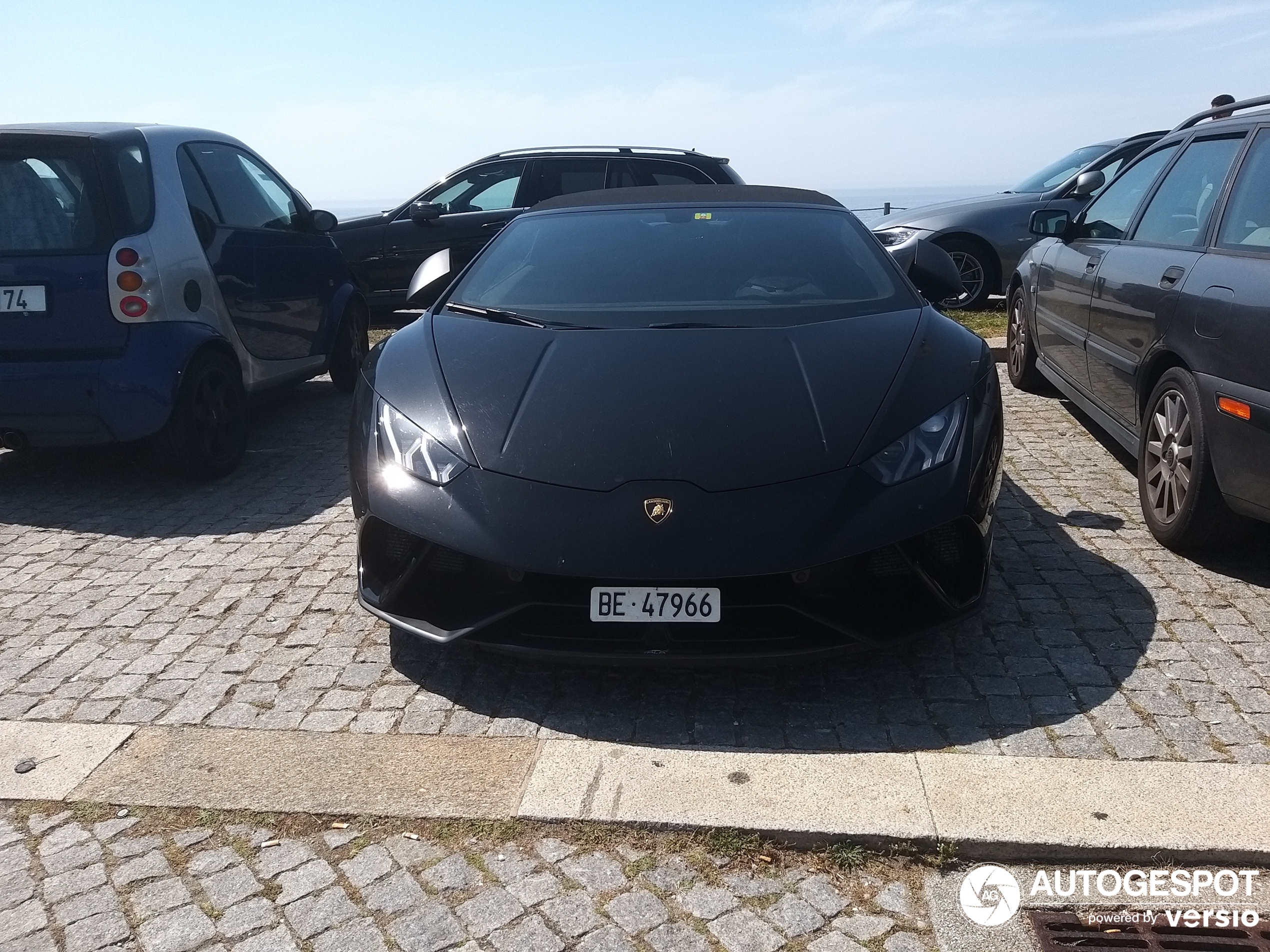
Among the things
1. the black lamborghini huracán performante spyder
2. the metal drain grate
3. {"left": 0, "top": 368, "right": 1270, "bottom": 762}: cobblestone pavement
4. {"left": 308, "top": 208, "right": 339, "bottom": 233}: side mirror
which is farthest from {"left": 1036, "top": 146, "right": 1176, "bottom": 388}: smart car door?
{"left": 308, "top": 208, "right": 339, "bottom": 233}: side mirror

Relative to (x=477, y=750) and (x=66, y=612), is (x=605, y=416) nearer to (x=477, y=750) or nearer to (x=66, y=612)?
(x=477, y=750)

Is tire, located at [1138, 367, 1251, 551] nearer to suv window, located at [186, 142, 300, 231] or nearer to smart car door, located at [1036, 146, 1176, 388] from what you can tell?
smart car door, located at [1036, 146, 1176, 388]

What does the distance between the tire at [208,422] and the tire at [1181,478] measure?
14.0ft

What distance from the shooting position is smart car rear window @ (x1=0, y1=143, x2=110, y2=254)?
533cm

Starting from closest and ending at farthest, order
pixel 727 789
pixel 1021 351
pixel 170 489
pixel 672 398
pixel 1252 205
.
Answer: pixel 727 789 → pixel 672 398 → pixel 1252 205 → pixel 170 489 → pixel 1021 351

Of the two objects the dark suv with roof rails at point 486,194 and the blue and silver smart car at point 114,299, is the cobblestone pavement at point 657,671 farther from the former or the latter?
the dark suv with roof rails at point 486,194

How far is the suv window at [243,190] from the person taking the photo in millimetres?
6238

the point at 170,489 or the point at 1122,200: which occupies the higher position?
the point at 1122,200

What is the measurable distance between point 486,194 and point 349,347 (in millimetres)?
3577

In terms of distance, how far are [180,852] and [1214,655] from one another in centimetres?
298

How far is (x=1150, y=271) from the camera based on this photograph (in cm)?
480

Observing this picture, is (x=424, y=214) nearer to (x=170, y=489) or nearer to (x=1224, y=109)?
(x=170, y=489)

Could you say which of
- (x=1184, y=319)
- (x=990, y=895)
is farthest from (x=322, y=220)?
(x=990, y=895)

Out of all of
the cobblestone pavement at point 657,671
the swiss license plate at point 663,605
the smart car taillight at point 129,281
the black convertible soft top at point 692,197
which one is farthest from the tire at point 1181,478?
the smart car taillight at point 129,281
